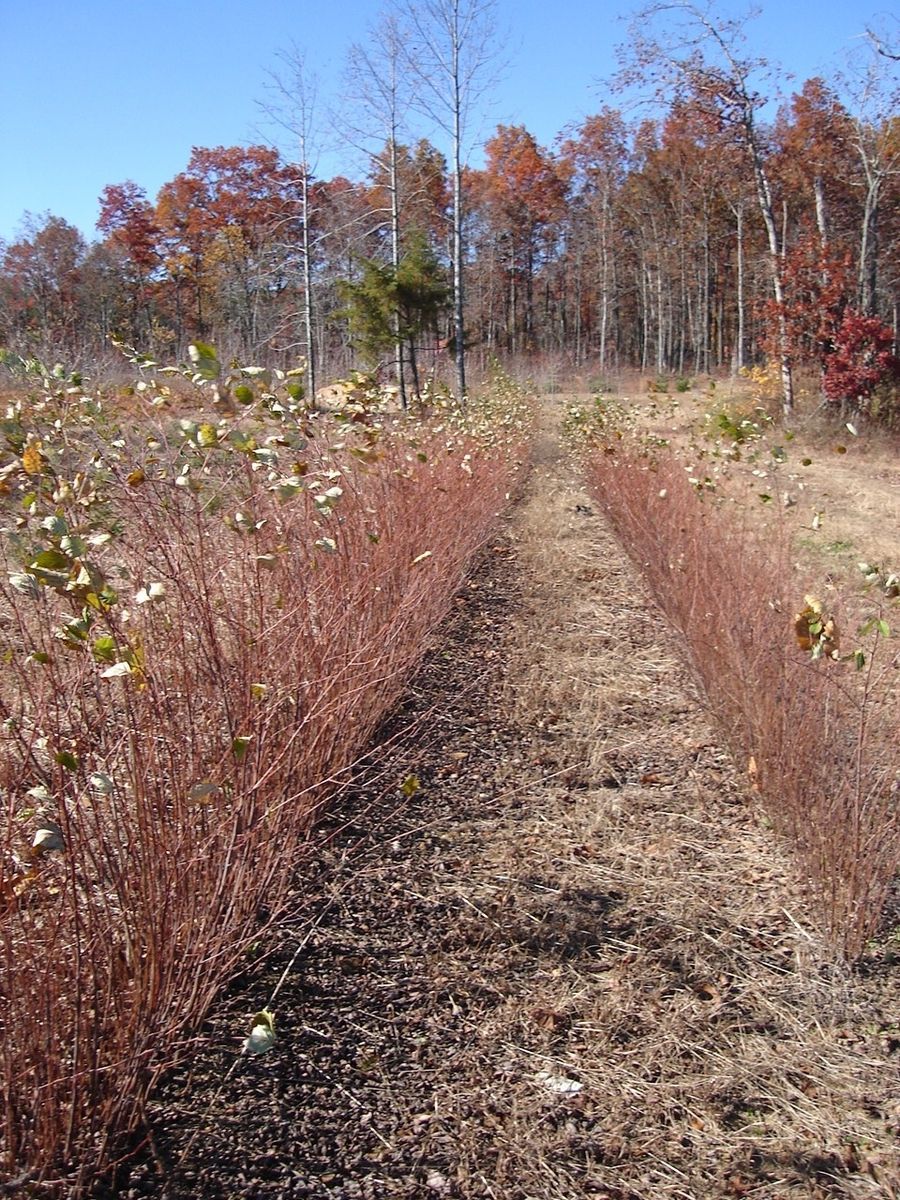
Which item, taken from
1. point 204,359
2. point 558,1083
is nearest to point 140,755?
point 204,359

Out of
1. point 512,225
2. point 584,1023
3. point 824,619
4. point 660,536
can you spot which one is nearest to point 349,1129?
point 584,1023

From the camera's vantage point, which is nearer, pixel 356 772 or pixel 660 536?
pixel 356 772

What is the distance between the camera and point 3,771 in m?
1.79

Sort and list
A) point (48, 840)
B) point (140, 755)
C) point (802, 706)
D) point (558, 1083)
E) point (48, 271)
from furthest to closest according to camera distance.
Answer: point (48, 271) < point (802, 706) < point (558, 1083) < point (140, 755) < point (48, 840)

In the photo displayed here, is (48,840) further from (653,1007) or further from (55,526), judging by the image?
(653,1007)

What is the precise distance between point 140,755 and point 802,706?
1995mm

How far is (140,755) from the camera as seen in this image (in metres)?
1.83

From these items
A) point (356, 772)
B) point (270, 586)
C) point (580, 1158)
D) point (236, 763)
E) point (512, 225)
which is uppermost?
point (512, 225)

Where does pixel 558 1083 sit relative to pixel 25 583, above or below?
below

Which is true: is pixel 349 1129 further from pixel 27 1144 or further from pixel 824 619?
pixel 824 619

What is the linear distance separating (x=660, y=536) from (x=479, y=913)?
10.6 ft

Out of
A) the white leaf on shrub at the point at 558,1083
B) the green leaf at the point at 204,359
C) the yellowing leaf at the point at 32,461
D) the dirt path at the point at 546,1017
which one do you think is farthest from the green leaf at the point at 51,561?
the white leaf on shrub at the point at 558,1083

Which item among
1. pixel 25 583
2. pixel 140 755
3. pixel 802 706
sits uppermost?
pixel 25 583

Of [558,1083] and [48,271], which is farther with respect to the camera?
[48,271]
